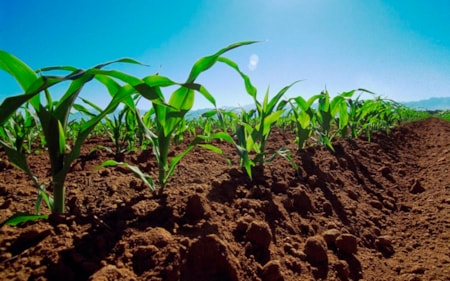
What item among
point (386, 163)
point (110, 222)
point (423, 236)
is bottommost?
point (423, 236)

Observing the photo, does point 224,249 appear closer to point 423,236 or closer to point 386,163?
point 423,236

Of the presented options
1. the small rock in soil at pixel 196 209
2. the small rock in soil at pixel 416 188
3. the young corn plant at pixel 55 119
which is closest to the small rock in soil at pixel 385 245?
the small rock in soil at pixel 196 209

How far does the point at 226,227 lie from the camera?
3.34 feet

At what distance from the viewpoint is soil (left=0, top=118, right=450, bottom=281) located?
769 mm

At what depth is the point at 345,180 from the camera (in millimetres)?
1912

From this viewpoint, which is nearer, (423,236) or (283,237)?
(283,237)

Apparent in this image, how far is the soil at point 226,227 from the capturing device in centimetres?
77

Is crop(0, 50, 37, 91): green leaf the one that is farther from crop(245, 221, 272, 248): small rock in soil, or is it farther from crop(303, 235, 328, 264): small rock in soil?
crop(303, 235, 328, 264): small rock in soil

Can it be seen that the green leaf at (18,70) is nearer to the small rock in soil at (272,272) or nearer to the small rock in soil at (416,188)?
the small rock in soil at (272,272)

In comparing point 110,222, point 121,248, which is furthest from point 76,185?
point 121,248

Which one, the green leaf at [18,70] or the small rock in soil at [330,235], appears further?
the small rock in soil at [330,235]

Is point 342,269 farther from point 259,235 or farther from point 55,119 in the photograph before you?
point 55,119

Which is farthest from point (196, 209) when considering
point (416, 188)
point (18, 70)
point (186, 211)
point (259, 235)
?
point (416, 188)

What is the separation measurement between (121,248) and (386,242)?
3.75ft
